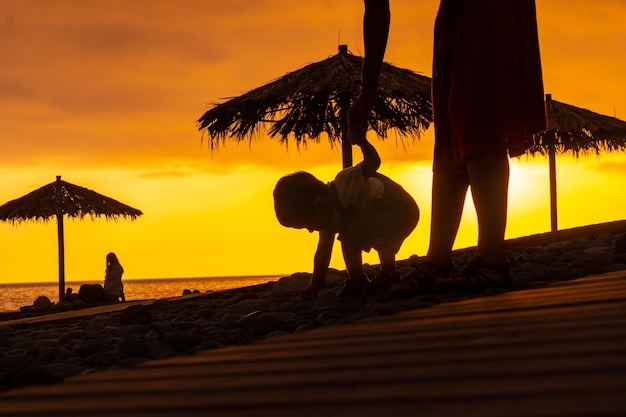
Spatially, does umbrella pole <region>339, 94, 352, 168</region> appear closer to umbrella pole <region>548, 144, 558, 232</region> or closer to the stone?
umbrella pole <region>548, 144, 558, 232</region>

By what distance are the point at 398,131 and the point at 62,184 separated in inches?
390

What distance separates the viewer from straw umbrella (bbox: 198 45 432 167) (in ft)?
41.0

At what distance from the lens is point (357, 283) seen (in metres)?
4.55

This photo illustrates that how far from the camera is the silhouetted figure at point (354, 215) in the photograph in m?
4.36

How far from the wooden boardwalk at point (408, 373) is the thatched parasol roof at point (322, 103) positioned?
10176 mm

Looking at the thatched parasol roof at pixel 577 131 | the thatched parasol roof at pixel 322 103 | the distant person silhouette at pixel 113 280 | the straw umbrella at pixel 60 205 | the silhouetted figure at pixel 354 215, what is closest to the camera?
the silhouetted figure at pixel 354 215

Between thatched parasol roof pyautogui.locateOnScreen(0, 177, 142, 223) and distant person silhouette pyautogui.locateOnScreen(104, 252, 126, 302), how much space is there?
3.90 metres

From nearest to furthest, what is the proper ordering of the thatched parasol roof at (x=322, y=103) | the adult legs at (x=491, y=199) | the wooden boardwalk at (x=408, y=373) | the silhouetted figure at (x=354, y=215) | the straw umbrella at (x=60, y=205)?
the wooden boardwalk at (x=408, y=373) < the adult legs at (x=491, y=199) < the silhouetted figure at (x=354, y=215) < the thatched parasol roof at (x=322, y=103) < the straw umbrella at (x=60, y=205)

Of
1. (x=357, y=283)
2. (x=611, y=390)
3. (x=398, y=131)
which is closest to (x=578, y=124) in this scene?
(x=398, y=131)

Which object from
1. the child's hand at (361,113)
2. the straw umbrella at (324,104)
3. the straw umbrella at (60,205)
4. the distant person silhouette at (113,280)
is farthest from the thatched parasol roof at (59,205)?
the child's hand at (361,113)

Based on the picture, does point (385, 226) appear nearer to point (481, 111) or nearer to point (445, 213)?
point (445, 213)

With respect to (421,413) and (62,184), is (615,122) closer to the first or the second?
(62,184)

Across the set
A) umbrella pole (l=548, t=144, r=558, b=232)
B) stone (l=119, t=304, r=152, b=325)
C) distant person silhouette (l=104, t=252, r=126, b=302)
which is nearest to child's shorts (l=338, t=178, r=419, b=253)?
stone (l=119, t=304, r=152, b=325)

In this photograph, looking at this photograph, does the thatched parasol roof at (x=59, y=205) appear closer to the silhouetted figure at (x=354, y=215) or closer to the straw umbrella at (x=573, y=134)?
the straw umbrella at (x=573, y=134)
